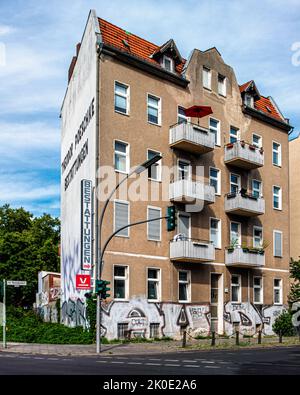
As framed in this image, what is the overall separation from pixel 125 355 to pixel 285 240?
20845mm

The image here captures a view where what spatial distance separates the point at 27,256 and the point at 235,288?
2998 centimetres

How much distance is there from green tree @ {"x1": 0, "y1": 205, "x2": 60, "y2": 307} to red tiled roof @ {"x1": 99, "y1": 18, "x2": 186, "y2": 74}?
101ft

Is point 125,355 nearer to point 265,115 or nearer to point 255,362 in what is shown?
point 255,362

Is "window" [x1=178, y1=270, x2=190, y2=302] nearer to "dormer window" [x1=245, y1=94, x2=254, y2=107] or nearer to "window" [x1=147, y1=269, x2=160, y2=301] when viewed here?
"window" [x1=147, y1=269, x2=160, y2=301]

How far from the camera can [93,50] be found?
1255 inches

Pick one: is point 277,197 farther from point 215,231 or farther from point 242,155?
point 215,231

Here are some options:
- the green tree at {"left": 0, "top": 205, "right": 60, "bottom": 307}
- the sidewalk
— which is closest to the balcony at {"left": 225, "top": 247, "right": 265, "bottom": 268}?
the sidewalk

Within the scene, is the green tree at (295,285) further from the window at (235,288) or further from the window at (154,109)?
the window at (154,109)

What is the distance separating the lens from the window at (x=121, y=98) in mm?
31484

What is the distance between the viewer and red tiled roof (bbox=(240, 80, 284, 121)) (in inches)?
1571

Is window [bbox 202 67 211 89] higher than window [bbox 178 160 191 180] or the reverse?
higher

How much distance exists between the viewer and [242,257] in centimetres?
3488

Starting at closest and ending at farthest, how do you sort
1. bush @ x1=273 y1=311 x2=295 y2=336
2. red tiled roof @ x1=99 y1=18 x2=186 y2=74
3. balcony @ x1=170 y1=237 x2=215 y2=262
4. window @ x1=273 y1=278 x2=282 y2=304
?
balcony @ x1=170 y1=237 x2=215 y2=262 < red tiled roof @ x1=99 y1=18 x2=186 y2=74 < bush @ x1=273 y1=311 x2=295 y2=336 < window @ x1=273 y1=278 x2=282 y2=304
